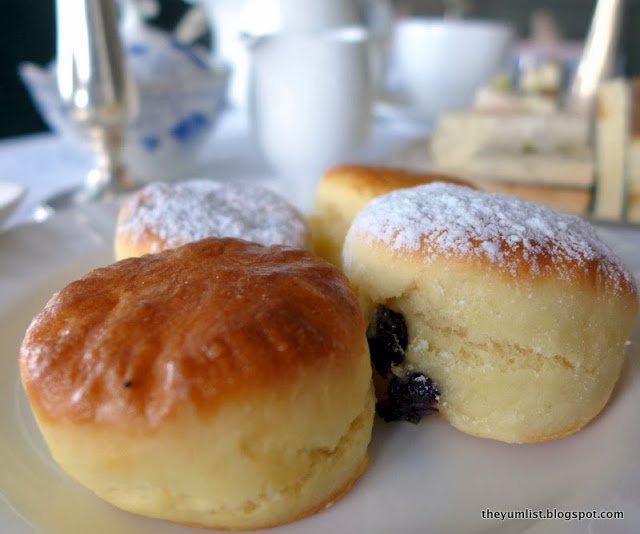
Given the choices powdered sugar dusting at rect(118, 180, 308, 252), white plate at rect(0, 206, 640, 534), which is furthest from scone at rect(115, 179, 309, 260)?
white plate at rect(0, 206, 640, 534)

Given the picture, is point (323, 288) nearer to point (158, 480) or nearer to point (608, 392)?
point (158, 480)

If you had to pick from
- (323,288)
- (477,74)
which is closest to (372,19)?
(477,74)

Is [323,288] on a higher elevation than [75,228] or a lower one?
higher

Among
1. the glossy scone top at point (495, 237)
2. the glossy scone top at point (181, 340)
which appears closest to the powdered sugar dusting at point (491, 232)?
→ the glossy scone top at point (495, 237)

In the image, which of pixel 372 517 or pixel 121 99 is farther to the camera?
pixel 121 99

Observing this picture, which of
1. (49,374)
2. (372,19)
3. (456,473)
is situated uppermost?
(372,19)

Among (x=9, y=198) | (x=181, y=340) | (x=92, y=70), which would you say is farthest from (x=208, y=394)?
(x=92, y=70)

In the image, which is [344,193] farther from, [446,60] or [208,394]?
[446,60]
